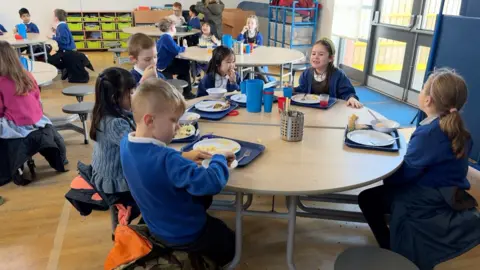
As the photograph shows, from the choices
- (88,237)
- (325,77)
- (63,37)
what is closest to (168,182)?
(88,237)

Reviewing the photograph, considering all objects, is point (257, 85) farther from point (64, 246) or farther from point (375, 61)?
point (375, 61)

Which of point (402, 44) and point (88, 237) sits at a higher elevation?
point (402, 44)

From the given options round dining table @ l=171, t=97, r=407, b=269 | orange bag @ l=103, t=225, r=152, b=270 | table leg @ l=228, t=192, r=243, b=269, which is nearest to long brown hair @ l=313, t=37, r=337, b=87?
round dining table @ l=171, t=97, r=407, b=269

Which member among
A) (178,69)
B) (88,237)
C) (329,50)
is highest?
(329,50)

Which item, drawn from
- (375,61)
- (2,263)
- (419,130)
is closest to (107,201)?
(2,263)

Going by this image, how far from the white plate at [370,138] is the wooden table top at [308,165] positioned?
2.4 inches

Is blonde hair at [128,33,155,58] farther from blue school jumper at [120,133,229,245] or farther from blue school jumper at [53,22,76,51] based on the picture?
blue school jumper at [53,22,76,51]

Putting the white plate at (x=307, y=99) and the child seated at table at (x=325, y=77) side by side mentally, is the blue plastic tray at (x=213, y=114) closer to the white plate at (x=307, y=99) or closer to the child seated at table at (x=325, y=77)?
the white plate at (x=307, y=99)

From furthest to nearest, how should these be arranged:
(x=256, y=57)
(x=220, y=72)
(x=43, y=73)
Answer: (x=256, y=57)
(x=43, y=73)
(x=220, y=72)

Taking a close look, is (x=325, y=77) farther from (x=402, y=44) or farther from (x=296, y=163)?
(x=402, y=44)

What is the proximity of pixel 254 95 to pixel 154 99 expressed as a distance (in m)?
1.01

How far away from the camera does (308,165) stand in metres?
1.60

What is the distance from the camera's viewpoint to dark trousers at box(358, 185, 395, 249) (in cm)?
193

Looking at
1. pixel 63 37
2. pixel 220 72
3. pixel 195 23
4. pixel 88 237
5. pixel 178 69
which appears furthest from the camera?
pixel 195 23
